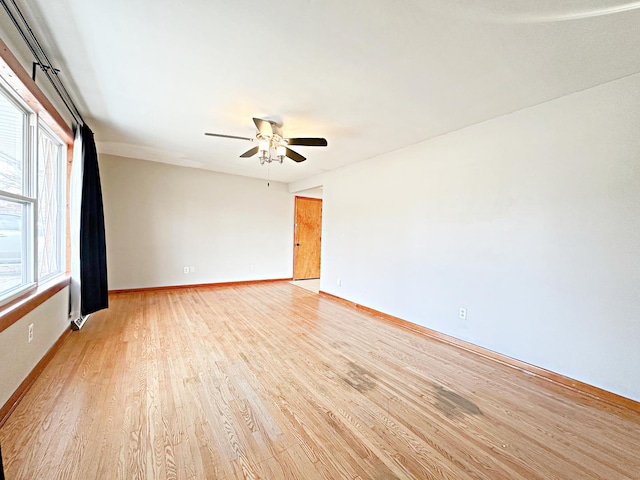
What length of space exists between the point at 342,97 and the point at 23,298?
2.98m

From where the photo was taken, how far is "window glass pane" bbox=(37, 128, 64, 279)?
254 centimetres

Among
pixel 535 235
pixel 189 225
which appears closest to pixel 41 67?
pixel 189 225

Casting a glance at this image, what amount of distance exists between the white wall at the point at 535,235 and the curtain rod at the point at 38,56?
11.7ft

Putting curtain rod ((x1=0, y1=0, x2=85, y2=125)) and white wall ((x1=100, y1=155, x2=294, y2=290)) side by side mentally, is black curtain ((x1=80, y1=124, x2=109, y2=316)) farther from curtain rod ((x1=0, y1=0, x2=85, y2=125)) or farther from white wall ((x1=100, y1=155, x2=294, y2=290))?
white wall ((x1=100, y1=155, x2=294, y2=290))

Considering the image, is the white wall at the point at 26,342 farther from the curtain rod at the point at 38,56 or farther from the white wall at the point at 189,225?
the white wall at the point at 189,225

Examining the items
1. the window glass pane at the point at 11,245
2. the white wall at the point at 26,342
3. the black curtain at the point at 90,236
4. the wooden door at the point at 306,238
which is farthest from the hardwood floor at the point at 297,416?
the wooden door at the point at 306,238

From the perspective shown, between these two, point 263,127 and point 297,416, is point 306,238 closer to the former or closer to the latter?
point 263,127

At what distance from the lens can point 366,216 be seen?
168 inches

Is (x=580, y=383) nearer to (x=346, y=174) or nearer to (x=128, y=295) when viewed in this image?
(x=346, y=174)

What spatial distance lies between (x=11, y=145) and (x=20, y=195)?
362mm

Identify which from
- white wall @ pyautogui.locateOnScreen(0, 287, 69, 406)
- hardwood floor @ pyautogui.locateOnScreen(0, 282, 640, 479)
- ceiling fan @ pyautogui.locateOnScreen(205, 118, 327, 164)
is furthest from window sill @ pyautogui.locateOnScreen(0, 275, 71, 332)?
ceiling fan @ pyautogui.locateOnScreen(205, 118, 327, 164)

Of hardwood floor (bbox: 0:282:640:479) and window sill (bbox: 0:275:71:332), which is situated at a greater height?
window sill (bbox: 0:275:71:332)

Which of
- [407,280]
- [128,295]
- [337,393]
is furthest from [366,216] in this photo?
[128,295]

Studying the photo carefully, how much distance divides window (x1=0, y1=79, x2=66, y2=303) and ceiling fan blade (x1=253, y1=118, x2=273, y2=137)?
5.66 ft
